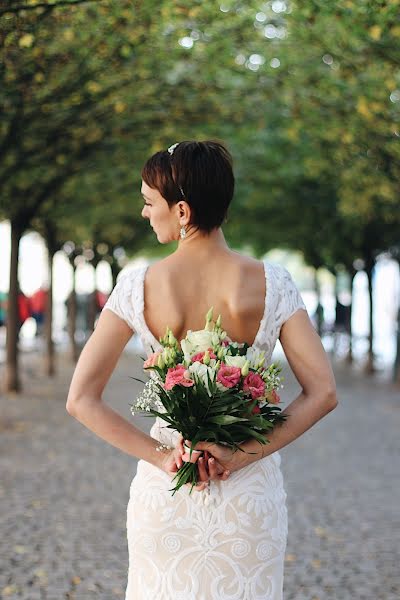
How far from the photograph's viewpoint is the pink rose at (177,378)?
109 inches

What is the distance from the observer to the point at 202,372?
2.80 metres

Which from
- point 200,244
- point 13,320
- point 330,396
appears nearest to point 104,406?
point 200,244

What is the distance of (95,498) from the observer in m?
8.91

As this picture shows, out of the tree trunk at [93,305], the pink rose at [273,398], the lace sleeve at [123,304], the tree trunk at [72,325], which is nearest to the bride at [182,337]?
the lace sleeve at [123,304]

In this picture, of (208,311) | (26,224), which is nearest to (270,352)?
(208,311)

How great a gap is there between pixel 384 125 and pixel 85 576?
962cm

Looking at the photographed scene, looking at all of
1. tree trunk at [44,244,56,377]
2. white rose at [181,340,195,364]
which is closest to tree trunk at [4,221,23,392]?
tree trunk at [44,244,56,377]

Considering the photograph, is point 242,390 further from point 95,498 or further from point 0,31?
point 0,31

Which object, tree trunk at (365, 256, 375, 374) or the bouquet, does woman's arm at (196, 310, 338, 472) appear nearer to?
the bouquet

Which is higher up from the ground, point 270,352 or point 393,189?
point 270,352

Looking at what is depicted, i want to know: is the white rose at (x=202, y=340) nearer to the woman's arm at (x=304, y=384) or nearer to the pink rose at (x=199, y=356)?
the pink rose at (x=199, y=356)

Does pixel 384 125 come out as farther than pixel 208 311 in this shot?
Yes

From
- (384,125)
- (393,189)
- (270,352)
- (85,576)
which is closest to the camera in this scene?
(270,352)

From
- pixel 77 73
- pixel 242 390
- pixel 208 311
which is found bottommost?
pixel 242 390
